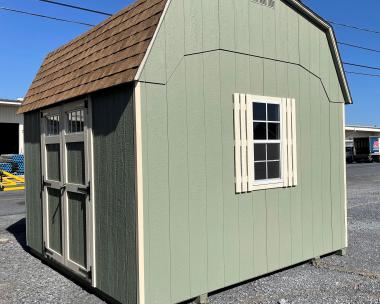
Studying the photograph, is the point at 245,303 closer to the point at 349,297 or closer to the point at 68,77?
the point at 349,297

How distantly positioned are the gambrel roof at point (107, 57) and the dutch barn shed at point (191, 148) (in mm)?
26

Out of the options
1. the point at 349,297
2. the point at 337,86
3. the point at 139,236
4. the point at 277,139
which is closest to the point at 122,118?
the point at 139,236

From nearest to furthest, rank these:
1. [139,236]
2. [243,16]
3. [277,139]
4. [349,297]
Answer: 1. [139,236]
2. [349,297]
3. [243,16]
4. [277,139]

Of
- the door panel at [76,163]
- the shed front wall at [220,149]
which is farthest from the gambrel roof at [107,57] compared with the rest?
the door panel at [76,163]

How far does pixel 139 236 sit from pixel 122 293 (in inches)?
30.1

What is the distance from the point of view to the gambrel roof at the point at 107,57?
14.4ft

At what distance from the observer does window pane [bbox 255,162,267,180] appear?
17.6 ft

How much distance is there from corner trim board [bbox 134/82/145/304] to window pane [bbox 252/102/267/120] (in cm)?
178

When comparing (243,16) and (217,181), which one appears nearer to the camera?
(217,181)

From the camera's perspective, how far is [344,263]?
6.18 meters

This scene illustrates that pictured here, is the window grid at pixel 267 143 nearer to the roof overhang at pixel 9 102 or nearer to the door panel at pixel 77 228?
the door panel at pixel 77 228

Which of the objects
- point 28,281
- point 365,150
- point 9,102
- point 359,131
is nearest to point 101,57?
point 28,281

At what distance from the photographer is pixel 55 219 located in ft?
20.2

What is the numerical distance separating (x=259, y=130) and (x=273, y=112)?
1.34 feet
